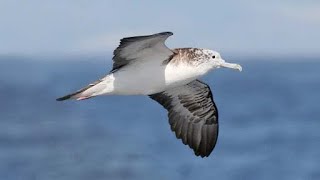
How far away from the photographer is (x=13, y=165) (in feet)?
204

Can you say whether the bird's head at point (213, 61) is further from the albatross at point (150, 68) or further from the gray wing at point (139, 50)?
the gray wing at point (139, 50)

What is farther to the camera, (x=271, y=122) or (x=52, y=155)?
(x=271, y=122)

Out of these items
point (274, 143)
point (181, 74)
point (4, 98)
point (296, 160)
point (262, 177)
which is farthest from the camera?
point (4, 98)

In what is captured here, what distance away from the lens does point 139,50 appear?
16141 mm

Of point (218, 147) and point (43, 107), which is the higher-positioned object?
point (43, 107)

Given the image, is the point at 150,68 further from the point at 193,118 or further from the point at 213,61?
the point at 193,118

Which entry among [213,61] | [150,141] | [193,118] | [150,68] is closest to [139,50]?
[150,68]

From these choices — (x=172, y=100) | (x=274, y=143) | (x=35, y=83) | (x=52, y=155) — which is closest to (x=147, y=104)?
(x=35, y=83)

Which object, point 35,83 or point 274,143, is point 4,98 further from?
point 274,143

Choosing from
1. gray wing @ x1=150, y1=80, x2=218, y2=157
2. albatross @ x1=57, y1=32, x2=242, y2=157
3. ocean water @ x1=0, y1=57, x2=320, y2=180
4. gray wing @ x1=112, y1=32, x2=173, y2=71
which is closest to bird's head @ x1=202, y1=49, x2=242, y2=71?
albatross @ x1=57, y1=32, x2=242, y2=157

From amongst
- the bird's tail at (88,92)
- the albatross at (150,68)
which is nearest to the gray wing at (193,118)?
the albatross at (150,68)

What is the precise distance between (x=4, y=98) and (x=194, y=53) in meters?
71.0

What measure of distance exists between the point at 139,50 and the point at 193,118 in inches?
98.7

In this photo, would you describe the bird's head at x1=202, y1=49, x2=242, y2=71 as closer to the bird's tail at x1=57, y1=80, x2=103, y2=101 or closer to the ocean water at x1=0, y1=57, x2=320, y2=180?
the bird's tail at x1=57, y1=80, x2=103, y2=101
